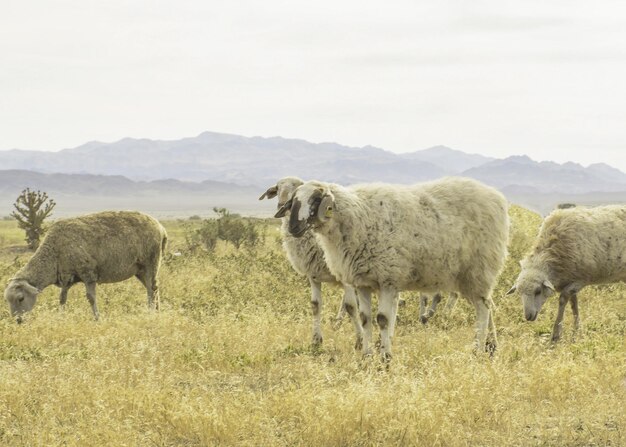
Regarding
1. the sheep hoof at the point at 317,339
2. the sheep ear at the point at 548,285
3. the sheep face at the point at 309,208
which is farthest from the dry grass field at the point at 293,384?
the sheep face at the point at 309,208

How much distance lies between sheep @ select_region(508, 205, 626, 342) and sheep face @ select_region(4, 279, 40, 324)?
384 inches

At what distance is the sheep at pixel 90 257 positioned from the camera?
15828 millimetres

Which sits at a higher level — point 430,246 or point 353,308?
point 430,246

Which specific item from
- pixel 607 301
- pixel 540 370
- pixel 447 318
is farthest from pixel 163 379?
pixel 607 301

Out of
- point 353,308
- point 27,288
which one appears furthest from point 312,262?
point 27,288

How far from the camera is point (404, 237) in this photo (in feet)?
34.1

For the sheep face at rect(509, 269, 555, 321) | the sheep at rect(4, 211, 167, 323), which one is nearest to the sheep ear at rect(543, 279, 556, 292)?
the sheep face at rect(509, 269, 555, 321)

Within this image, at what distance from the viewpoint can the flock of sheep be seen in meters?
10.3

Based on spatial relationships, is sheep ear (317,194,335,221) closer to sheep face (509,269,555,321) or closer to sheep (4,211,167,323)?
sheep face (509,269,555,321)

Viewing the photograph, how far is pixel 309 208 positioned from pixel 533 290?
5046 mm

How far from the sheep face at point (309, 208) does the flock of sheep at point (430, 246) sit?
0.01m

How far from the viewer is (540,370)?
29.5 feet

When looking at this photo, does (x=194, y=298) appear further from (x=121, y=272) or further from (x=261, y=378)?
(x=261, y=378)

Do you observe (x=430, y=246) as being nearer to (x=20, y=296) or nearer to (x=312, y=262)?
(x=312, y=262)
